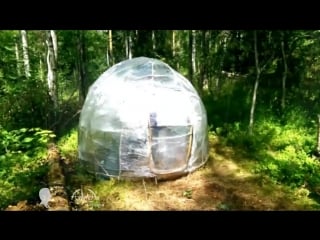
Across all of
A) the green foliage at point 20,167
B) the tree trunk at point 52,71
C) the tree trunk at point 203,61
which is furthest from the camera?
the tree trunk at point 203,61

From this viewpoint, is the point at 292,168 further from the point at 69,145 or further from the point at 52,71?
the point at 52,71

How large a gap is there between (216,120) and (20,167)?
23.5 feet

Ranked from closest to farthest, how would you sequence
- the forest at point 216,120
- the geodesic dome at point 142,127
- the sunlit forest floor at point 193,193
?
the sunlit forest floor at point 193,193 → the forest at point 216,120 → the geodesic dome at point 142,127

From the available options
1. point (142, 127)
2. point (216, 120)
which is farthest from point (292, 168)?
point (216, 120)

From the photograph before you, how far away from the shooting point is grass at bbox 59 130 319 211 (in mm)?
7152

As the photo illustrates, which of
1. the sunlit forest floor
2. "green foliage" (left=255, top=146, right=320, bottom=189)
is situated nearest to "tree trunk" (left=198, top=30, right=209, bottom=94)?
"green foliage" (left=255, top=146, right=320, bottom=189)

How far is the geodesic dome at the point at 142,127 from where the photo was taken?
26.0ft

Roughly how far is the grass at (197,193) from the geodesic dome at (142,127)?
0.26 meters

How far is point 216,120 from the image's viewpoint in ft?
40.3

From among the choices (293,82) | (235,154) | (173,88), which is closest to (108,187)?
(173,88)

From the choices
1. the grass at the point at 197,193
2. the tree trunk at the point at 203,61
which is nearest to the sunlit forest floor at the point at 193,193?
the grass at the point at 197,193

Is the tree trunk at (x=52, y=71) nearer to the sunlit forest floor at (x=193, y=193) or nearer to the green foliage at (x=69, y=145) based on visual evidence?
the green foliage at (x=69, y=145)

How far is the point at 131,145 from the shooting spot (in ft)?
26.0
